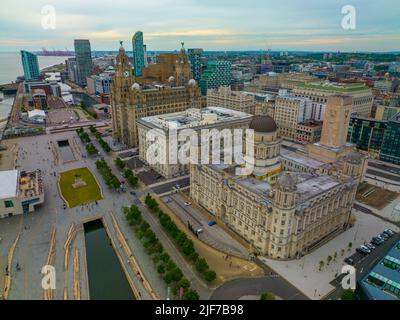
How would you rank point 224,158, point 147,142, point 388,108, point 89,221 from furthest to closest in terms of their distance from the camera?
point 388,108, point 147,142, point 224,158, point 89,221

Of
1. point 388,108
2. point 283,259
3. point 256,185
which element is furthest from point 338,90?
point 283,259

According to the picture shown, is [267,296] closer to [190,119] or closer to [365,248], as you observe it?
[365,248]

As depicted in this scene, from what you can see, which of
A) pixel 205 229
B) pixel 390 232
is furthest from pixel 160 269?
pixel 390 232

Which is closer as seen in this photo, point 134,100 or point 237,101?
point 134,100

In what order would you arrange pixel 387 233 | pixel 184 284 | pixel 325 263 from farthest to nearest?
pixel 387 233, pixel 325 263, pixel 184 284

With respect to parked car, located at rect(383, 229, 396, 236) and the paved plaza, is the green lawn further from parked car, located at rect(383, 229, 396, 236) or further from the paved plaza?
parked car, located at rect(383, 229, 396, 236)
